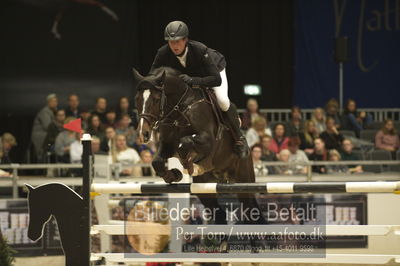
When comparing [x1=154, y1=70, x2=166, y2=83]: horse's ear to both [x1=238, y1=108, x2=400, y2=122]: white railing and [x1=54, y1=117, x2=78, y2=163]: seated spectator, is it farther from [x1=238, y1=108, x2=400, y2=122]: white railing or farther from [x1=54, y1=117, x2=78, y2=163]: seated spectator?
[x1=238, y1=108, x2=400, y2=122]: white railing

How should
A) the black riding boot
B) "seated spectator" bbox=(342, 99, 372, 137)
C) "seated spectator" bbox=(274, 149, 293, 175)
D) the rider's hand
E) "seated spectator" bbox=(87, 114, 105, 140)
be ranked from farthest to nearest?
"seated spectator" bbox=(342, 99, 372, 137), "seated spectator" bbox=(87, 114, 105, 140), "seated spectator" bbox=(274, 149, 293, 175), the black riding boot, the rider's hand

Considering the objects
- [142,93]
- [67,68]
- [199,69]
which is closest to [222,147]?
[199,69]

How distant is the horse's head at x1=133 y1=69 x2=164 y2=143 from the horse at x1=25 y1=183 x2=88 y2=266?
2.11ft

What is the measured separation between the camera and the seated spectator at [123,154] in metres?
9.00

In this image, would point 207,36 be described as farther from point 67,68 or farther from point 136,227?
point 136,227

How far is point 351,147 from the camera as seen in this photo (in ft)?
32.3

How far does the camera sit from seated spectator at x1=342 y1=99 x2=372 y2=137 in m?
11.2

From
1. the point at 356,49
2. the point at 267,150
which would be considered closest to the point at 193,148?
the point at 267,150

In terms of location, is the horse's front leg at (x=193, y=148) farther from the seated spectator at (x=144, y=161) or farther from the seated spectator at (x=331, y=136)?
the seated spectator at (x=331, y=136)

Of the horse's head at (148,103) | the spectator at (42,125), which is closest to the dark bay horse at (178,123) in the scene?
the horse's head at (148,103)

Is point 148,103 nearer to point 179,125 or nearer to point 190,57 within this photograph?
point 179,125

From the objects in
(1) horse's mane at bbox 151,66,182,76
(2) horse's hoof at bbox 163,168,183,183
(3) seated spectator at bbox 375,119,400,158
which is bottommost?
(2) horse's hoof at bbox 163,168,183,183

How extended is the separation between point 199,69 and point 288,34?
25.8ft

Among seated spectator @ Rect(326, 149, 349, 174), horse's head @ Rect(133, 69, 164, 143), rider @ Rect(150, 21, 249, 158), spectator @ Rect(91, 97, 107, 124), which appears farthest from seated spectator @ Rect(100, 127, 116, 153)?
horse's head @ Rect(133, 69, 164, 143)
